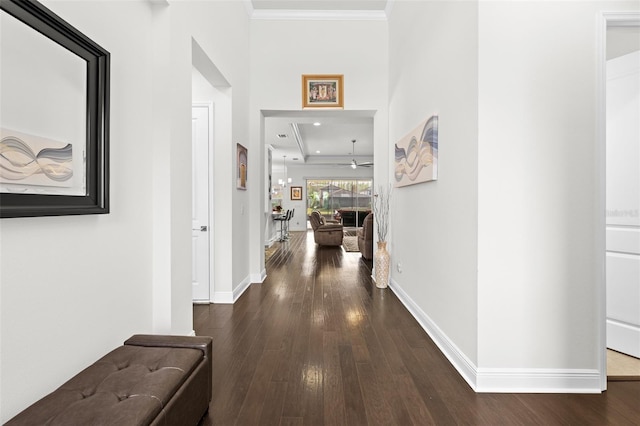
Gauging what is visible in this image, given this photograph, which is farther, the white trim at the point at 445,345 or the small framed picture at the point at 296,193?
the small framed picture at the point at 296,193

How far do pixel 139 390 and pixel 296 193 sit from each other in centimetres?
1237

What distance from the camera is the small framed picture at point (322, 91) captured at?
4.48 metres

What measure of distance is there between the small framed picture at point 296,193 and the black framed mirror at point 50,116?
38.8 ft

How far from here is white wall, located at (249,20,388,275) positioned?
450 centimetres

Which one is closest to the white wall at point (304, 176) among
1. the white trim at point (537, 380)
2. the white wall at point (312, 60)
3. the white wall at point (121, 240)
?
the white wall at point (312, 60)

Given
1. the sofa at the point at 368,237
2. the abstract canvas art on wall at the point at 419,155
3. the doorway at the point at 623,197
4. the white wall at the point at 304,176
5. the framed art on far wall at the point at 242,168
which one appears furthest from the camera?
the white wall at the point at 304,176

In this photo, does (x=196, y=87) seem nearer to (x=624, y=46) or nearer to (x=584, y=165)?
(x=584, y=165)

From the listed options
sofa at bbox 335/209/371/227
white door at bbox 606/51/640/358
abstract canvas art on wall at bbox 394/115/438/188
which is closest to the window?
sofa at bbox 335/209/371/227

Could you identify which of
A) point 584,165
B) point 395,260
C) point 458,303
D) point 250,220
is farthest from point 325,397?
point 250,220

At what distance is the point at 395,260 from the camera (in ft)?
13.7

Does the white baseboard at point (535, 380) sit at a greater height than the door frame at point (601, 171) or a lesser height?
lesser

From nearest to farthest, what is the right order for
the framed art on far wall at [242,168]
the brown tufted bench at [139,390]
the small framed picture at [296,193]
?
1. the brown tufted bench at [139,390]
2. the framed art on far wall at [242,168]
3. the small framed picture at [296,193]

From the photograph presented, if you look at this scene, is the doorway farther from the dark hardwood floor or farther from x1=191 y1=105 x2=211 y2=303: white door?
x1=191 y1=105 x2=211 y2=303: white door

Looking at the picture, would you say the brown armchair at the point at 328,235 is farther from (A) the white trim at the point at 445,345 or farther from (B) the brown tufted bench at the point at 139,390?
(B) the brown tufted bench at the point at 139,390
